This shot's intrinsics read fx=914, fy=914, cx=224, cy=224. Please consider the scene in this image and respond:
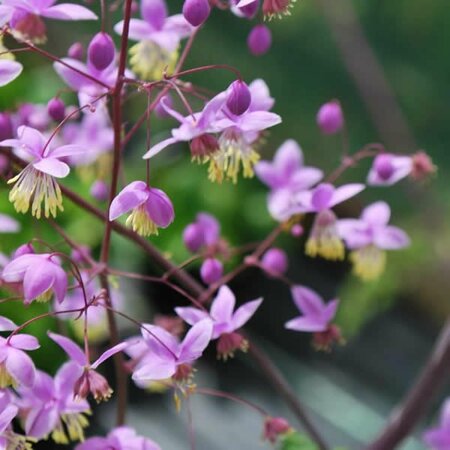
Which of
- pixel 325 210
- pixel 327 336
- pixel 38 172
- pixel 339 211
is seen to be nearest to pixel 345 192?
pixel 325 210

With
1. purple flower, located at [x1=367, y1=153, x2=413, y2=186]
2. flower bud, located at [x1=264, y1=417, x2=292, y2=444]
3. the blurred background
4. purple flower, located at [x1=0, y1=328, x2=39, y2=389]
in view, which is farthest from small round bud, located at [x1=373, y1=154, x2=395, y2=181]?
the blurred background

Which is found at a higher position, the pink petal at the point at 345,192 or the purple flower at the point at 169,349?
the pink petal at the point at 345,192

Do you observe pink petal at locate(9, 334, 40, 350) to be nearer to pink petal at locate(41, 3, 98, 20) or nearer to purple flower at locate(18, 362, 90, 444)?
purple flower at locate(18, 362, 90, 444)

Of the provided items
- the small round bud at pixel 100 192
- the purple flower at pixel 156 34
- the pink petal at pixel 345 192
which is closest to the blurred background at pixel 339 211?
the small round bud at pixel 100 192

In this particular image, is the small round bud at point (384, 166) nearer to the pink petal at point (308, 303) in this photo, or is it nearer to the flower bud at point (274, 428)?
the pink petal at point (308, 303)

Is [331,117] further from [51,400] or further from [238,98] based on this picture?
[51,400]
